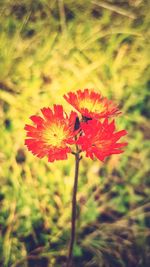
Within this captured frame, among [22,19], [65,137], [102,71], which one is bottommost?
[65,137]

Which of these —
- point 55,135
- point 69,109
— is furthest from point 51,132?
point 69,109

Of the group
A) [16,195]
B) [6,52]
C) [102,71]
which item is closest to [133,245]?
[16,195]

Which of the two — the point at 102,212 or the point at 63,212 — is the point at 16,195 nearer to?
the point at 63,212

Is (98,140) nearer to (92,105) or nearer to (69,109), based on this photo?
(92,105)

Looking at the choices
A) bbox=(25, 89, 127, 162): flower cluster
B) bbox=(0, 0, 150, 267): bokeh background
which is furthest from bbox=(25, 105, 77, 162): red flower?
bbox=(0, 0, 150, 267): bokeh background

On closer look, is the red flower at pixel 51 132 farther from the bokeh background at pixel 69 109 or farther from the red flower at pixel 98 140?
the bokeh background at pixel 69 109

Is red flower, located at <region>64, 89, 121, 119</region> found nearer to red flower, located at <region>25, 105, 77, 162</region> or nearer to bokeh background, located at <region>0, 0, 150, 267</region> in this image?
red flower, located at <region>25, 105, 77, 162</region>
